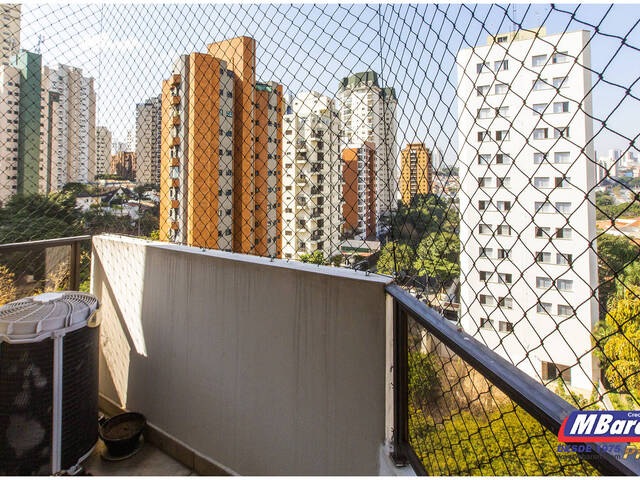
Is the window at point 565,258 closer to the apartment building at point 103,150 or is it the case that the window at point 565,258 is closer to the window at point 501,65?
the window at point 501,65

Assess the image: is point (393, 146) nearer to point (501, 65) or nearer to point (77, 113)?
point (501, 65)

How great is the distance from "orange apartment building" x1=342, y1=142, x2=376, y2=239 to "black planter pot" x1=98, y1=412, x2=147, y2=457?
1833mm

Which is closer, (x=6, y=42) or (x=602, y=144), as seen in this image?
(x=602, y=144)

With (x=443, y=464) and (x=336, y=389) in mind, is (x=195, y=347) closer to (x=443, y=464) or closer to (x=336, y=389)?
(x=336, y=389)

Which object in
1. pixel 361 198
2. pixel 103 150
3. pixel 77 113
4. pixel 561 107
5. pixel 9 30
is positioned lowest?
pixel 361 198

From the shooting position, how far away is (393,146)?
130 centimetres

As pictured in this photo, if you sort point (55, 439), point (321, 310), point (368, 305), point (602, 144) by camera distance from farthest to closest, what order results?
point (55, 439)
point (321, 310)
point (368, 305)
point (602, 144)

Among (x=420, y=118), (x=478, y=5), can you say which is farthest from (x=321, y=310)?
(x=478, y=5)

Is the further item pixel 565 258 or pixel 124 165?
pixel 124 165

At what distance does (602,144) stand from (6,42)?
4.58m

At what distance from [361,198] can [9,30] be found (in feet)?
11.9

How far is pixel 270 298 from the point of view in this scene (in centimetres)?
162

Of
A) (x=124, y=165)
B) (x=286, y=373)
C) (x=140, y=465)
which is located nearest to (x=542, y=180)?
(x=286, y=373)

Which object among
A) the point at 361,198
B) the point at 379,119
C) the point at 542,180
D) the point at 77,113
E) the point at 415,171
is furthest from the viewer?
the point at 77,113
